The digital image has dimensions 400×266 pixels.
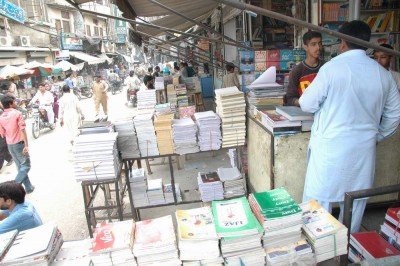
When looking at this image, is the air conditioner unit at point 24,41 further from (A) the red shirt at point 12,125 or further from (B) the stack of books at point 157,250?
(B) the stack of books at point 157,250

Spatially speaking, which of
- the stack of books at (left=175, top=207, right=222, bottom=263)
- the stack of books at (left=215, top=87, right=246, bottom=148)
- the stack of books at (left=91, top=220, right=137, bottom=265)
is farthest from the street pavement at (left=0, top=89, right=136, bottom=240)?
the stack of books at (left=175, top=207, right=222, bottom=263)

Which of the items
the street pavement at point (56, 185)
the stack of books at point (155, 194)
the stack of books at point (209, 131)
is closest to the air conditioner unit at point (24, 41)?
the street pavement at point (56, 185)

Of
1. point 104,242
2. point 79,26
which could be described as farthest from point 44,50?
point 104,242

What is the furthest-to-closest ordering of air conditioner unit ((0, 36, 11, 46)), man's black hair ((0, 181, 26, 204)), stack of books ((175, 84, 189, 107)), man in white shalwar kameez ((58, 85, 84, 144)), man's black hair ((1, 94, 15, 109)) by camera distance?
air conditioner unit ((0, 36, 11, 46)), stack of books ((175, 84, 189, 107)), man in white shalwar kameez ((58, 85, 84, 144)), man's black hair ((1, 94, 15, 109)), man's black hair ((0, 181, 26, 204))

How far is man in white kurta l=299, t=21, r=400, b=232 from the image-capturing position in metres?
2.13

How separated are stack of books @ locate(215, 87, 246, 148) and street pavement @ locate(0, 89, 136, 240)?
3.82ft

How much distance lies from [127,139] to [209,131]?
95cm

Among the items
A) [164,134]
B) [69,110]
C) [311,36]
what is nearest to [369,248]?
[311,36]

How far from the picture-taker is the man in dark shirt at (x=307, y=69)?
10.3 ft

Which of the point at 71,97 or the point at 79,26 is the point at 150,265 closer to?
the point at 71,97

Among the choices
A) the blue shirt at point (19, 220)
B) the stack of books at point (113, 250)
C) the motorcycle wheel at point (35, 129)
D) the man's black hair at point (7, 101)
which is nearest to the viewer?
the stack of books at point (113, 250)

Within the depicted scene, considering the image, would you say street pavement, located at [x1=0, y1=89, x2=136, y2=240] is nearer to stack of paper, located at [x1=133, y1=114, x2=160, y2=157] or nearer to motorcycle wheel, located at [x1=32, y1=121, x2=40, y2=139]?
motorcycle wheel, located at [x1=32, y1=121, x2=40, y2=139]

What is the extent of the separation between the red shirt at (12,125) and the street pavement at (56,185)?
103cm

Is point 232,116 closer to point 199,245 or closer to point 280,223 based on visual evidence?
point 280,223
